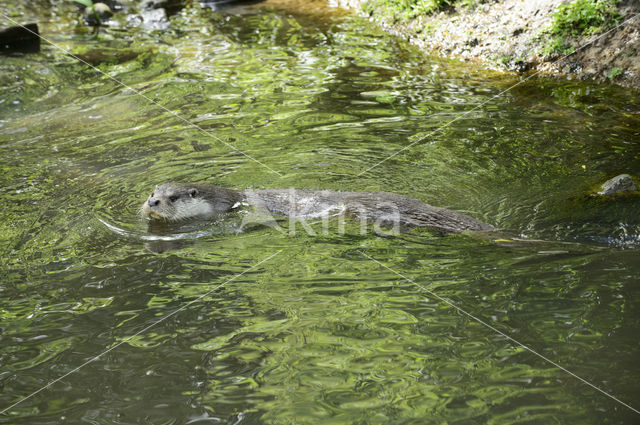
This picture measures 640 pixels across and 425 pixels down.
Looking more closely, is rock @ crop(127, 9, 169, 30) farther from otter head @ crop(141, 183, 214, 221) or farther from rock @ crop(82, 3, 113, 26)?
otter head @ crop(141, 183, 214, 221)

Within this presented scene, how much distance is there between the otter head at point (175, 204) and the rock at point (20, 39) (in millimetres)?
6030

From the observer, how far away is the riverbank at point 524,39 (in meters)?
7.02

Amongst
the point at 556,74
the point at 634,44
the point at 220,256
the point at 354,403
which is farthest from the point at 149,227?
the point at 634,44

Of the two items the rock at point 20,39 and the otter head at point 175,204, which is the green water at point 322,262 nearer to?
the otter head at point 175,204

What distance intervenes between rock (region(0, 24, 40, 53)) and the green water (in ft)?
6.89

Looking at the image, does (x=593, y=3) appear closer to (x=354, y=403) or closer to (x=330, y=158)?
(x=330, y=158)

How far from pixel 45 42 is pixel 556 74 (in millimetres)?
7694

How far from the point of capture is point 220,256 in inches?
153

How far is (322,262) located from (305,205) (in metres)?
0.78

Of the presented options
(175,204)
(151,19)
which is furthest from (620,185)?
(151,19)

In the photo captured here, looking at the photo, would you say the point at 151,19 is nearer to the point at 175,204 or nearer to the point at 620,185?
the point at 175,204

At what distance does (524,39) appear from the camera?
309 inches

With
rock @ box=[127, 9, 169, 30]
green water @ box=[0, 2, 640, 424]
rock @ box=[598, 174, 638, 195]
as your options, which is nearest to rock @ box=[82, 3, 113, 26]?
rock @ box=[127, 9, 169, 30]

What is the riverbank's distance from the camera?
7016mm
